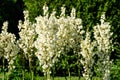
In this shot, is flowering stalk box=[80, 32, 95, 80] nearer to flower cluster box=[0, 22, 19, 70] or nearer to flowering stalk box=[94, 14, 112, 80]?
flowering stalk box=[94, 14, 112, 80]

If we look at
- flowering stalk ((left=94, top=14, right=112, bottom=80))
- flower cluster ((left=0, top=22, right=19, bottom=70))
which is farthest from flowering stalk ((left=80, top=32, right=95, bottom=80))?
flower cluster ((left=0, top=22, right=19, bottom=70))

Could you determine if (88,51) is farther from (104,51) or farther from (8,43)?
(8,43)

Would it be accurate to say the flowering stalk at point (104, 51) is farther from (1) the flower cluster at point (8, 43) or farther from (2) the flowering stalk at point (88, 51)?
(1) the flower cluster at point (8, 43)

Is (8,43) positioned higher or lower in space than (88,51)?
higher

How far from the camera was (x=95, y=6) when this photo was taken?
60.4 feet

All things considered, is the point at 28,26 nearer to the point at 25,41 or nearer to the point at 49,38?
the point at 25,41

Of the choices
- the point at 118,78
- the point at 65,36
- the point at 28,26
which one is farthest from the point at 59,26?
the point at 118,78

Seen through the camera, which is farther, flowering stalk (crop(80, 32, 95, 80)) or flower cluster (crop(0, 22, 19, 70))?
flower cluster (crop(0, 22, 19, 70))

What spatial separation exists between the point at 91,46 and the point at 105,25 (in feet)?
2.06

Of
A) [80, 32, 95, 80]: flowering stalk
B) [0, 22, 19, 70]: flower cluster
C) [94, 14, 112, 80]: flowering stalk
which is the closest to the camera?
[80, 32, 95, 80]: flowering stalk

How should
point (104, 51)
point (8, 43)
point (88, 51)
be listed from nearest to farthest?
point (88, 51), point (104, 51), point (8, 43)

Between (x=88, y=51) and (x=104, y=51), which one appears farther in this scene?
(x=104, y=51)

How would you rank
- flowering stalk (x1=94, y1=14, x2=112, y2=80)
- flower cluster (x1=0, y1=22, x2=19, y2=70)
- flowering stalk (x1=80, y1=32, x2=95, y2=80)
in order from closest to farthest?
flowering stalk (x1=80, y1=32, x2=95, y2=80)
flowering stalk (x1=94, y1=14, x2=112, y2=80)
flower cluster (x1=0, y1=22, x2=19, y2=70)

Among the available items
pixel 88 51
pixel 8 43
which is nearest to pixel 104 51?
pixel 88 51
